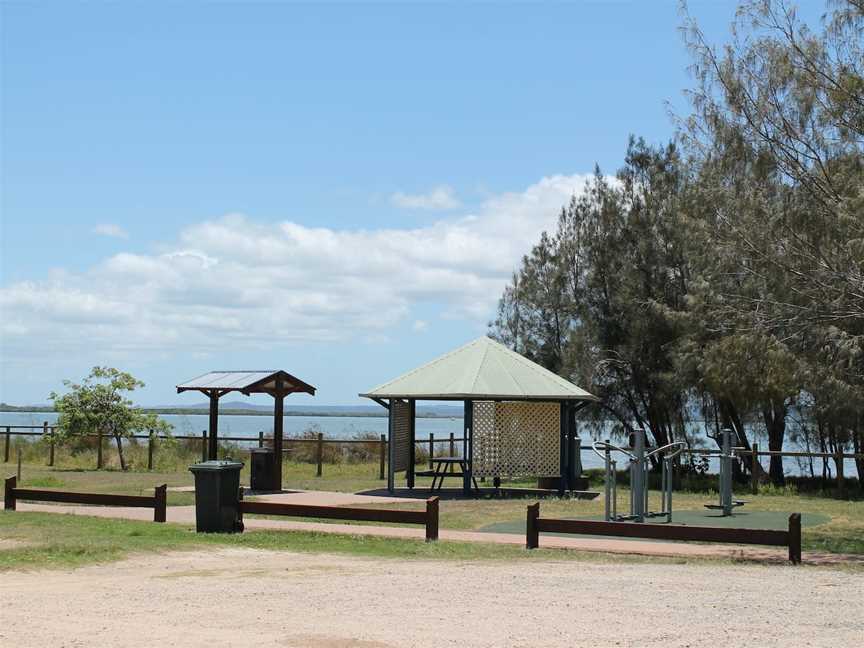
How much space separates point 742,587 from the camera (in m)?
11.4

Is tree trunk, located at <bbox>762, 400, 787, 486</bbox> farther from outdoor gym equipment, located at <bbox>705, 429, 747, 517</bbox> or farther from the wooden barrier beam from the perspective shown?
the wooden barrier beam

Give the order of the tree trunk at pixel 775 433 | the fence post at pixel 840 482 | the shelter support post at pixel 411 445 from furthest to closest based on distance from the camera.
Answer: the tree trunk at pixel 775 433
the fence post at pixel 840 482
the shelter support post at pixel 411 445

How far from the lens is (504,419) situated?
2453 centimetres

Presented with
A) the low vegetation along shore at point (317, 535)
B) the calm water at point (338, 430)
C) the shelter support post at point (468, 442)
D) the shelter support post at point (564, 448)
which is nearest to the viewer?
the low vegetation along shore at point (317, 535)

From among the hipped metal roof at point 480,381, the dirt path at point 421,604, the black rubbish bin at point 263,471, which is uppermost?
the hipped metal roof at point 480,381

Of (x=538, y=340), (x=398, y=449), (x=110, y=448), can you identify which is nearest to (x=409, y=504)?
(x=398, y=449)

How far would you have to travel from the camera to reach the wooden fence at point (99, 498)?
16.8 m

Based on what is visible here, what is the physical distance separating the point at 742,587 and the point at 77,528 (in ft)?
29.8

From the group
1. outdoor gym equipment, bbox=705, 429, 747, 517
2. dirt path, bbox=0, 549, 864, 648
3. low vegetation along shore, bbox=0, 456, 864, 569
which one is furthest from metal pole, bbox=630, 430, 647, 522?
dirt path, bbox=0, 549, 864, 648

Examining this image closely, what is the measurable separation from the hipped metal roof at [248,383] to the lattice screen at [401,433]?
1.88 metres

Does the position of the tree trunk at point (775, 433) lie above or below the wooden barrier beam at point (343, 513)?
above

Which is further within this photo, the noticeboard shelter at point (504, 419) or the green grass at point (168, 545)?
the noticeboard shelter at point (504, 419)

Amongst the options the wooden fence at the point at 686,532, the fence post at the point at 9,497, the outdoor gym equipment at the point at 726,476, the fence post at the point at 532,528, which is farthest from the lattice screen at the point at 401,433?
the wooden fence at the point at 686,532

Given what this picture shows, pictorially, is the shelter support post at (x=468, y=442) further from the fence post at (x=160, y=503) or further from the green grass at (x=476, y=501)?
the fence post at (x=160, y=503)
